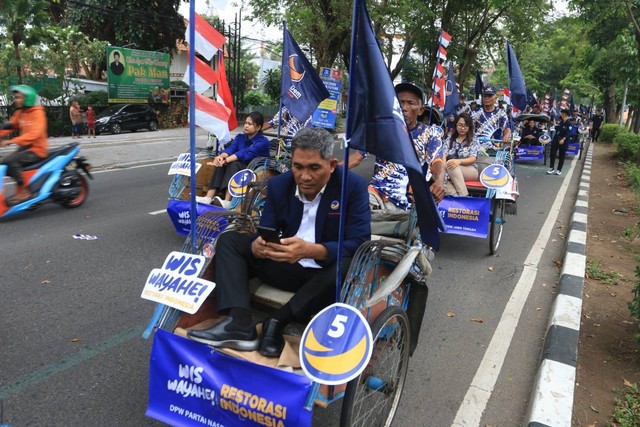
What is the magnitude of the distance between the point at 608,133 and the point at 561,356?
84.4 ft

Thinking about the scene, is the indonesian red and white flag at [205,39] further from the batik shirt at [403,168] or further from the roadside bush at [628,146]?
the roadside bush at [628,146]

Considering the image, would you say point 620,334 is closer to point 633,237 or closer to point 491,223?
point 491,223

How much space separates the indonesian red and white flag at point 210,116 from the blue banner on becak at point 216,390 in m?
1.68

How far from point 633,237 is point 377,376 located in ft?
17.4

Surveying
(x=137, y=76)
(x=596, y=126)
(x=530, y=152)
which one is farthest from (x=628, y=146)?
(x=137, y=76)

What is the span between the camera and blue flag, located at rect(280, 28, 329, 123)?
595 centimetres

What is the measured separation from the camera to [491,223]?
5.90m

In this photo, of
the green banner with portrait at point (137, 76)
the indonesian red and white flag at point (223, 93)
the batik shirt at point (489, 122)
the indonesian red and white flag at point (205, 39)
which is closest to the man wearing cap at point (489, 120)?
the batik shirt at point (489, 122)

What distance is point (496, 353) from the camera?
11.9 ft

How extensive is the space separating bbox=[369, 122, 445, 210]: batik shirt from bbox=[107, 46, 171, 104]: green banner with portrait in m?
19.1

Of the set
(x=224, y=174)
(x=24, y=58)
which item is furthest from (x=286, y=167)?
(x=24, y=58)

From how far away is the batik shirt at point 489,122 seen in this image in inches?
338

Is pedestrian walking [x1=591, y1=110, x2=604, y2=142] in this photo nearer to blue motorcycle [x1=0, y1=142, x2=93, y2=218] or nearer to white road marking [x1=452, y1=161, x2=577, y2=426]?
white road marking [x1=452, y1=161, x2=577, y2=426]

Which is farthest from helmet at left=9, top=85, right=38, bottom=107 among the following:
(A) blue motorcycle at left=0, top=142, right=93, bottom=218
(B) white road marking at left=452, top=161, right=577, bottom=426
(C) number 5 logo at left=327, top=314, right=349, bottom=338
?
(B) white road marking at left=452, top=161, right=577, bottom=426
